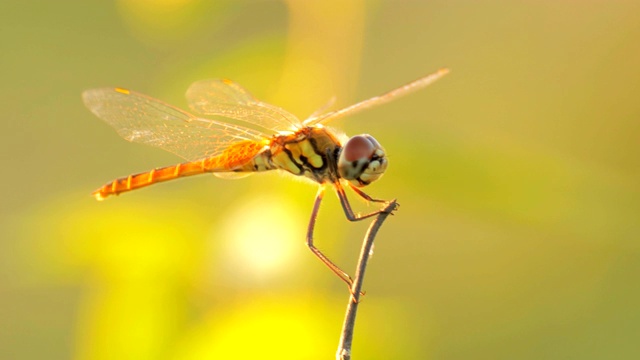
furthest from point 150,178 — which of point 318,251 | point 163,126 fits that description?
point 318,251

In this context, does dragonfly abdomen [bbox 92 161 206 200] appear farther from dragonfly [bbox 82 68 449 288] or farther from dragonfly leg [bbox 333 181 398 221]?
dragonfly leg [bbox 333 181 398 221]

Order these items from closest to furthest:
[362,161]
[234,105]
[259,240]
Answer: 1. [259,240]
2. [362,161]
3. [234,105]

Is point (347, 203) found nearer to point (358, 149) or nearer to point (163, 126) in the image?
point (358, 149)

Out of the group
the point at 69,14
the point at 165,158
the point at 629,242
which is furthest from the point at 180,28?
the point at 69,14

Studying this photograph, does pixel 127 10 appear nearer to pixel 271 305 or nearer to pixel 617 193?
pixel 271 305

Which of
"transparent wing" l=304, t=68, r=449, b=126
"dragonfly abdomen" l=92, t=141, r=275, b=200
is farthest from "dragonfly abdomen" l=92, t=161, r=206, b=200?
"transparent wing" l=304, t=68, r=449, b=126

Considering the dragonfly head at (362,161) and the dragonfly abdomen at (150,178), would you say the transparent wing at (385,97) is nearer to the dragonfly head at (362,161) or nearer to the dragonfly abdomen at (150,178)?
the dragonfly head at (362,161)
